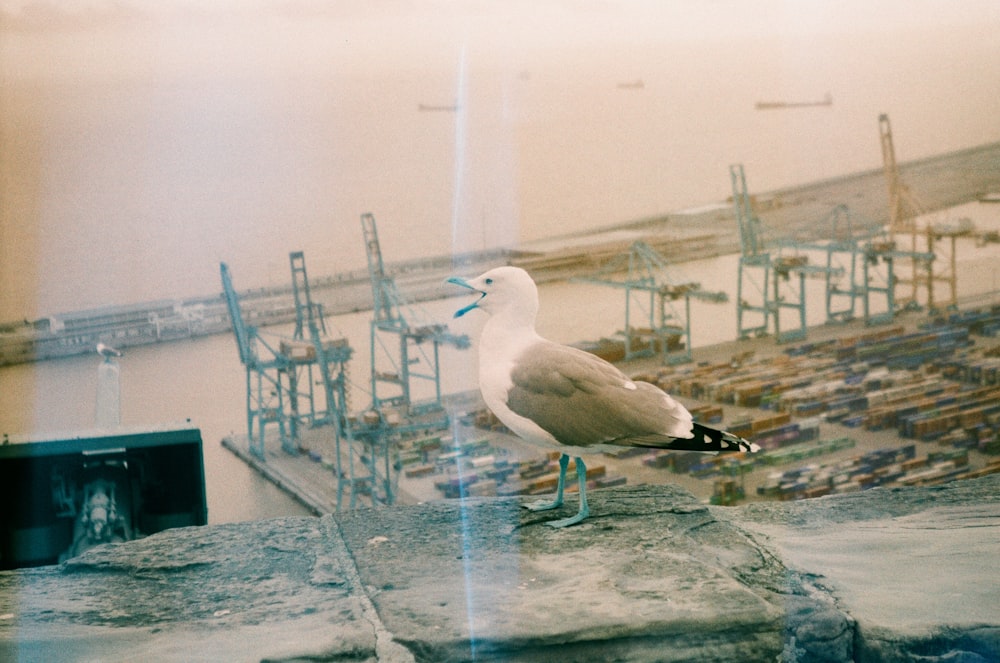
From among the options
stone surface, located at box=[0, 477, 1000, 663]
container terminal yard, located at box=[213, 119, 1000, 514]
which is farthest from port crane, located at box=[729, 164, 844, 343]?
stone surface, located at box=[0, 477, 1000, 663]

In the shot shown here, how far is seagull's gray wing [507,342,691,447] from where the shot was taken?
6.28ft

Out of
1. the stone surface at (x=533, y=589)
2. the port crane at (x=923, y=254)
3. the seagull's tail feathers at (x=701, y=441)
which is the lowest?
the stone surface at (x=533, y=589)

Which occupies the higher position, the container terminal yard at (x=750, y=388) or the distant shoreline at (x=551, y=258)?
the distant shoreline at (x=551, y=258)

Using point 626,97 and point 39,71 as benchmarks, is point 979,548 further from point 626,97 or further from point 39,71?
point 39,71

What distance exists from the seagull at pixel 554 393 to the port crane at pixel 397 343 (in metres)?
1.51

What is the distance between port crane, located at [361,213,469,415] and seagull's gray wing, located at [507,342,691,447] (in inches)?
60.8

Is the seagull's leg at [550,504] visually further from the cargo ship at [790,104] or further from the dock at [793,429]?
the cargo ship at [790,104]

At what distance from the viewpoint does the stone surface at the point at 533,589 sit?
53.7 inches

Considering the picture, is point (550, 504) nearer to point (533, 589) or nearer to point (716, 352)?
point (533, 589)

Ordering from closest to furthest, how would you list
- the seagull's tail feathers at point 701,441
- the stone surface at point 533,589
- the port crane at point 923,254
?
the stone surface at point 533,589
the seagull's tail feathers at point 701,441
the port crane at point 923,254

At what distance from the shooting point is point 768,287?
165 inches

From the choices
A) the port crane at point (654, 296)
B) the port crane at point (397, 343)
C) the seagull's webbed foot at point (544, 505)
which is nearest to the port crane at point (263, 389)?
the port crane at point (397, 343)

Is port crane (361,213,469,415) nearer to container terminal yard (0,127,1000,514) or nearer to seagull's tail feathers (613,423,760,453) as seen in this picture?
container terminal yard (0,127,1000,514)

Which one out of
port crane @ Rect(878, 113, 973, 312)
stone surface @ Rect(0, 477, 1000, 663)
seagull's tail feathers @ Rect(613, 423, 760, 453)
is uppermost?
port crane @ Rect(878, 113, 973, 312)
